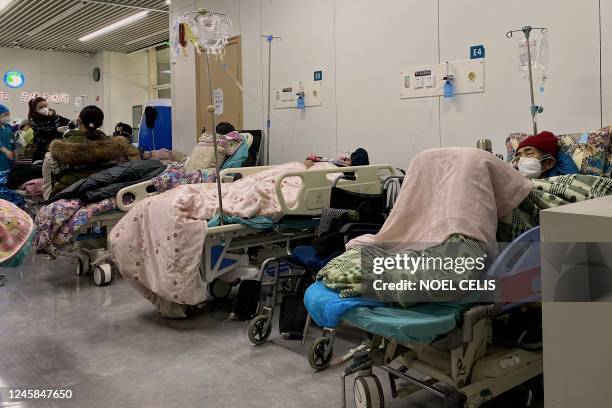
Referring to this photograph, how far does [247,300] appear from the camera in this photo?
11.0 feet

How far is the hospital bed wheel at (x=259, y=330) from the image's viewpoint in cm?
298

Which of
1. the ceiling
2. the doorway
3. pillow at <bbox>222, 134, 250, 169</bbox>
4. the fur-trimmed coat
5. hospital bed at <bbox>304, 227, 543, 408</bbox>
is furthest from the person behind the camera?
the ceiling

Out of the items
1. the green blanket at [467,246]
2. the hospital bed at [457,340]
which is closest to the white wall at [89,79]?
the green blanket at [467,246]

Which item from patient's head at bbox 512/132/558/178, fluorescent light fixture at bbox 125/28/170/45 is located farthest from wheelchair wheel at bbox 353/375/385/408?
fluorescent light fixture at bbox 125/28/170/45

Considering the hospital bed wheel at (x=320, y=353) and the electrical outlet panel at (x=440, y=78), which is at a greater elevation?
the electrical outlet panel at (x=440, y=78)

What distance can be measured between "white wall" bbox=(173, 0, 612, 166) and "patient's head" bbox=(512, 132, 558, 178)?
597 millimetres

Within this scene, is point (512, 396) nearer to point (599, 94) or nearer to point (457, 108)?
point (599, 94)

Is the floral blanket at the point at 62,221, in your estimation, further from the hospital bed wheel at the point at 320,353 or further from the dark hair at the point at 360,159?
the hospital bed wheel at the point at 320,353

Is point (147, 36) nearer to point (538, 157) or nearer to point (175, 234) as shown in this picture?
point (175, 234)

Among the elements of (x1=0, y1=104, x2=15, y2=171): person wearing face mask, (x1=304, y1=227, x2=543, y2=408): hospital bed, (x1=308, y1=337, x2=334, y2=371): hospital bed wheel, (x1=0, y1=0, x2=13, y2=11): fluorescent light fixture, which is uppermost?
(x1=0, y1=0, x2=13, y2=11): fluorescent light fixture

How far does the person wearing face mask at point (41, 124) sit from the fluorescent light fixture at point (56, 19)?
7.73 ft

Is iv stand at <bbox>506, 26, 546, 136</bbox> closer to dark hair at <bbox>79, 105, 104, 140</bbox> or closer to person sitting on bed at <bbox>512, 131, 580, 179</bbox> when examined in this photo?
person sitting on bed at <bbox>512, 131, 580, 179</bbox>

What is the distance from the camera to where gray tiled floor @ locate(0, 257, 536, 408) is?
2406 mm

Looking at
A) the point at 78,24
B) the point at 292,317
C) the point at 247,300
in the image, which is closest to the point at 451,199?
the point at 292,317
